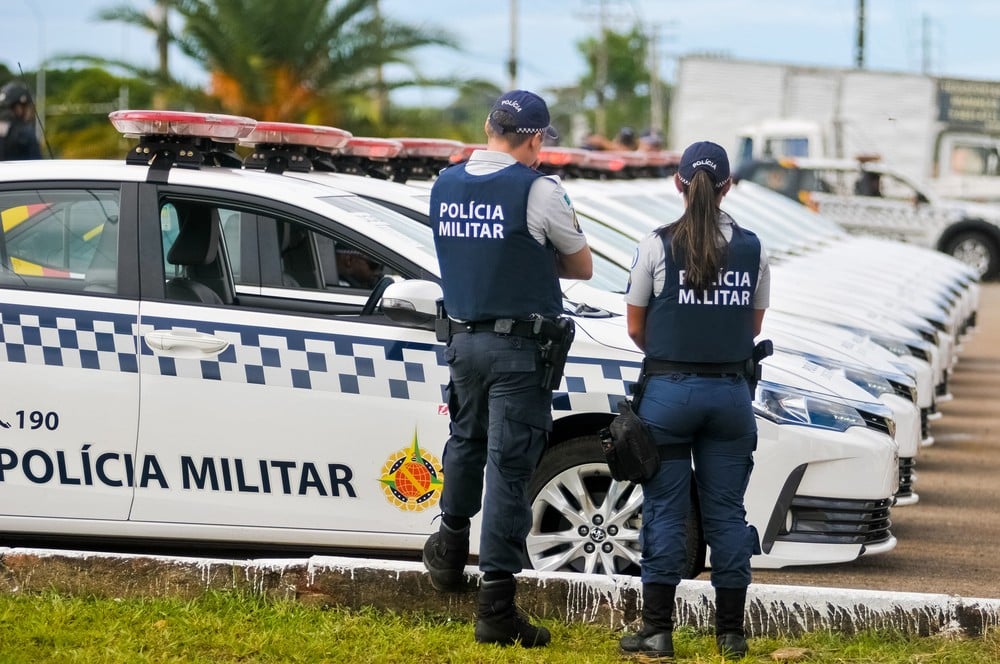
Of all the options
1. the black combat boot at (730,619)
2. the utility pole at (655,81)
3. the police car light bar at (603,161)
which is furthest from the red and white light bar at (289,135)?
the utility pole at (655,81)

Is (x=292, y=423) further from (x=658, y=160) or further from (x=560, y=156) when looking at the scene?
(x=658, y=160)

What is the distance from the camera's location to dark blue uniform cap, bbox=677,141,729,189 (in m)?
4.30

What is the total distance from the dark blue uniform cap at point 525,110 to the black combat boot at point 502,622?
4.38 ft

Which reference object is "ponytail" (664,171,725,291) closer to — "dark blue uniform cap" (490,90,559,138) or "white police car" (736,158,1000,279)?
"dark blue uniform cap" (490,90,559,138)

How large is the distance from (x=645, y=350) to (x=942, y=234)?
63.1ft

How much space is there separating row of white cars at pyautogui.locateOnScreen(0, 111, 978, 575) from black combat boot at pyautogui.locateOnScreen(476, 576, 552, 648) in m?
0.68

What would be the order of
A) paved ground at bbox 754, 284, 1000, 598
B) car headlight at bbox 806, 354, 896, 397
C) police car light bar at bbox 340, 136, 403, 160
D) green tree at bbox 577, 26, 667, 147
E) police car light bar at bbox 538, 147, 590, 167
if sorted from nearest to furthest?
1. paved ground at bbox 754, 284, 1000, 598
2. car headlight at bbox 806, 354, 896, 397
3. police car light bar at bbox 340, 136, 403, 160
4. police car light bar at bbox 538, 147, 590, 167
5. green tree at bbox 577, 26, 667, 147

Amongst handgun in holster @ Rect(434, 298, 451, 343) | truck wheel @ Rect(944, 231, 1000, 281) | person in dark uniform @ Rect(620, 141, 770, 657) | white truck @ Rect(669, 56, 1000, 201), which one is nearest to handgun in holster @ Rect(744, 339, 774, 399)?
person in dark uniform @ Rect(620, 141, 770, 657)

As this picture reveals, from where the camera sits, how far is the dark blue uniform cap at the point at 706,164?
169 inches

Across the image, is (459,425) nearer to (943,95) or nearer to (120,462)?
(120,462)

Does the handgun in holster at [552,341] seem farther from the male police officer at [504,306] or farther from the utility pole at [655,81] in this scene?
the utility pole at [655,81]

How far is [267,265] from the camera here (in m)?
5.56

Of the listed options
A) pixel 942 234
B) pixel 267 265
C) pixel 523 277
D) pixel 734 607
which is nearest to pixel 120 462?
pixel 267 265

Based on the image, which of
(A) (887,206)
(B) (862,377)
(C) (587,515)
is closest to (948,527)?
(B) (862,377)
